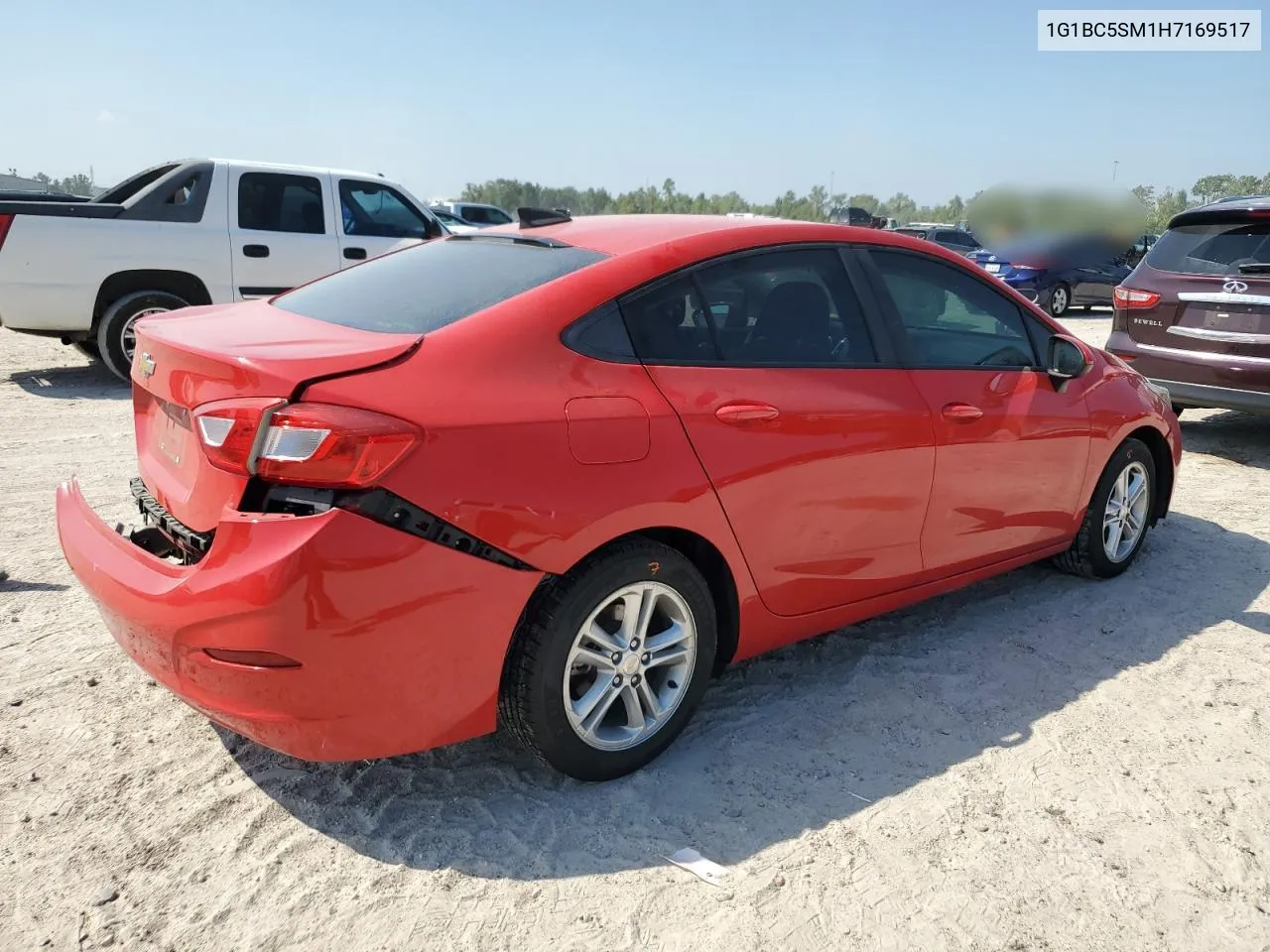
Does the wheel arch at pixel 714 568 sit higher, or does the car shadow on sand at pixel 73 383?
the car shadow on sand at pixel 73 383

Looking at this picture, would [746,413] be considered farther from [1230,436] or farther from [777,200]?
[777,200]

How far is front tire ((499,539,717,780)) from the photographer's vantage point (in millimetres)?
2561

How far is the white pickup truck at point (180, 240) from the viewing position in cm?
771

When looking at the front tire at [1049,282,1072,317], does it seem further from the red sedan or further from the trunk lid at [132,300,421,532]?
the trunk lid at [132,300,421,532]

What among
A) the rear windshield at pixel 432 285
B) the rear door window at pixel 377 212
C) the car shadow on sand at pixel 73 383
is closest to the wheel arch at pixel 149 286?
the car shadow on sand at pixel 73 383

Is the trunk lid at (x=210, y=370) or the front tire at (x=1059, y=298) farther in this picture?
the front tire at (x=1059, y=298)

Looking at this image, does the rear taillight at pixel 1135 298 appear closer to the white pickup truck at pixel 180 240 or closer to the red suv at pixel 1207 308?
the red suv at pixel 1207 308

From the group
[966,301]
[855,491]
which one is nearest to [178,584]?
[855,491]

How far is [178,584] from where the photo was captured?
237cm

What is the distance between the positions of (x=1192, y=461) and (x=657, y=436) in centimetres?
592

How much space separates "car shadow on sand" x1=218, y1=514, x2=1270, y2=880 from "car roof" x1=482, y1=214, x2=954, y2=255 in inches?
60.4

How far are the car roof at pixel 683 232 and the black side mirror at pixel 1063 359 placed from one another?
97 centimetres

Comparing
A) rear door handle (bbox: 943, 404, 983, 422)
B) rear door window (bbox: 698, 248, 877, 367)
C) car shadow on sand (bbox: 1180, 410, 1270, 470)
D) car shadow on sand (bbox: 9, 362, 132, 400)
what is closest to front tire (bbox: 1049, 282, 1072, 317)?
car shadow on sand (bbox: 1180, 410, 1270, 470)

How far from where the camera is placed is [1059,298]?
Result: 61.2ft
